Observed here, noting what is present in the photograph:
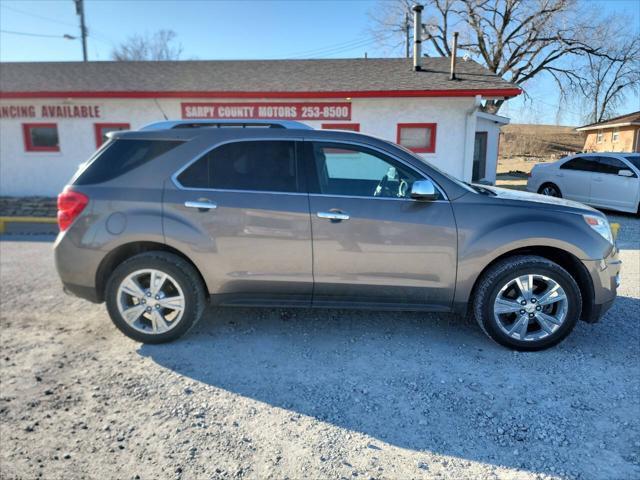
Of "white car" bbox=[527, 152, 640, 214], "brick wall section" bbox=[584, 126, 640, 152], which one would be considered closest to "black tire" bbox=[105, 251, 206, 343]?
"white car" bbox=[527, 152, 640, 214]

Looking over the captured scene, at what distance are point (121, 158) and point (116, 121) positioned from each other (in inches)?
354

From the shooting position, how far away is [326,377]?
10.8ft

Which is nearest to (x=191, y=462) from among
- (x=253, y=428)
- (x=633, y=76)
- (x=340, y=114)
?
(x=253, y=428)

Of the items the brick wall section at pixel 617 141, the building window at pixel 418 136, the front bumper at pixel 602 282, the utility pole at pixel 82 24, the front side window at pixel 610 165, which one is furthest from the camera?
the brick wall section at pixel 617 141

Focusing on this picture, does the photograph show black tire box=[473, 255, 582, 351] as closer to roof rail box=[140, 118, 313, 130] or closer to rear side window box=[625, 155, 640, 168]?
roof rail box=[140, 118, 313, 130]

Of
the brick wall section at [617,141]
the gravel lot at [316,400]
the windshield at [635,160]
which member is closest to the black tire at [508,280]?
the gravel lot at [316,400]

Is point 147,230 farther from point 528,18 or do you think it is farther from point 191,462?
point 528,18

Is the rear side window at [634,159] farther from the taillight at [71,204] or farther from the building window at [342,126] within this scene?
the taillight at [71,204]

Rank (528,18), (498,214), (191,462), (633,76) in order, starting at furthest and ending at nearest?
(633,76) < (528,18) < (498,214) < (191,462)

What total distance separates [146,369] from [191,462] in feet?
4.03

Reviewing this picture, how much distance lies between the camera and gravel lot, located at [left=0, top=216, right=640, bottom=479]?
241 cm

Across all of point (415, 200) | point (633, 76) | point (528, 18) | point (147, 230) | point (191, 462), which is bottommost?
point (191, 462)

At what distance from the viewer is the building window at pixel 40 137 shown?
38.4 feet

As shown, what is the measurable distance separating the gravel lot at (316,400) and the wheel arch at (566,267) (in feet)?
1.31
